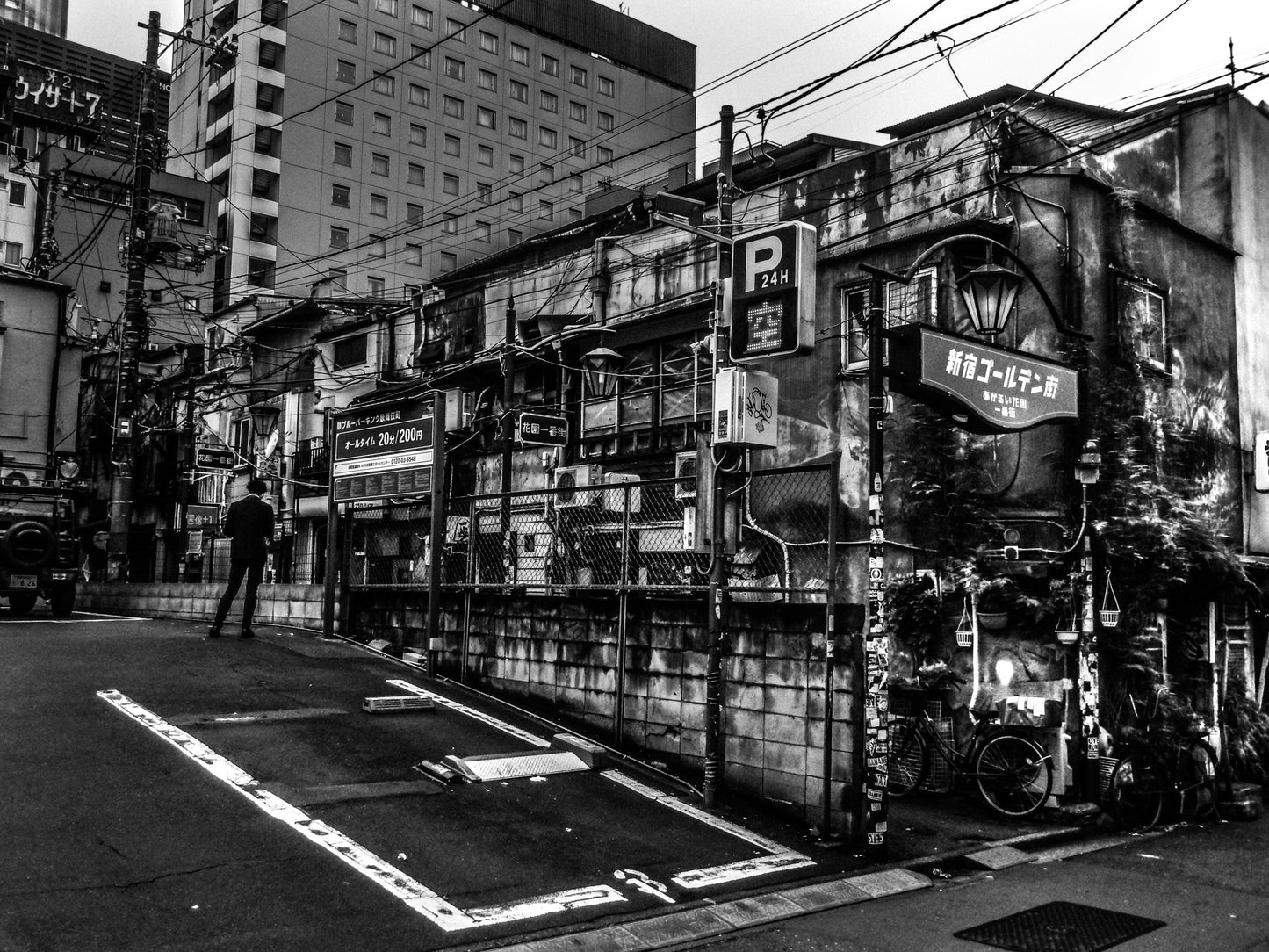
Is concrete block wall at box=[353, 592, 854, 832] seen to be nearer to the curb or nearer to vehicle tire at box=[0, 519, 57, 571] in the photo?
the curb

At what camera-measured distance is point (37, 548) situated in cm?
1869

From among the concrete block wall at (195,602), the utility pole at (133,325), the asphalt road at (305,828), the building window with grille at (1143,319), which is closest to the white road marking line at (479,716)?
the asphalt road at (305,828)

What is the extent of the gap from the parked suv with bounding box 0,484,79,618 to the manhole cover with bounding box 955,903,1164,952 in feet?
57.4

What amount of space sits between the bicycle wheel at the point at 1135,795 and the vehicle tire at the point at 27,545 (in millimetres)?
17777

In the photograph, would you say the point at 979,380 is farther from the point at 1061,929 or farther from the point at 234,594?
the point at 234,594

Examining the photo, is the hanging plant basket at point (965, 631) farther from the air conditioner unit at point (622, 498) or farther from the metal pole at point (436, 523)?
the metal pole at point (436, 523)

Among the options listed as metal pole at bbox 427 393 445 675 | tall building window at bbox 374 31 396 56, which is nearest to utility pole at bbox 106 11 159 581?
metal pole at bbox 427 393 445 675

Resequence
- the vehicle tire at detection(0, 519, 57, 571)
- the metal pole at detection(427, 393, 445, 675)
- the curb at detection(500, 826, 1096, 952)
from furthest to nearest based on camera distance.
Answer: the vehicle tire at detection(0, 519, 57, 571), the metal pole at detection(427, 393, 445, 675), the curb at detection(500, 826, 1096, 952)

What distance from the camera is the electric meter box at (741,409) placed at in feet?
32.6

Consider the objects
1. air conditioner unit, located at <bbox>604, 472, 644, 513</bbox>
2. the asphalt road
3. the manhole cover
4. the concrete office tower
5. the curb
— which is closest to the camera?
the asphalt road

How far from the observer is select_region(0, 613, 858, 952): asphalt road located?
6.51 meters

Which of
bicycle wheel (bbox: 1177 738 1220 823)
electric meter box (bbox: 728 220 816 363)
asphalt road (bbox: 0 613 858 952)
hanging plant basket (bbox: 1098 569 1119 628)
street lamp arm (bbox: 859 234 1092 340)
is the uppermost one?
street lamp arm (bbox: 859 234 1092 340)

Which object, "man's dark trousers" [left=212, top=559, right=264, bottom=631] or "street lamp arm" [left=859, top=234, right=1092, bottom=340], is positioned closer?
"street lamp arm" [left=859, top=234, right=1092, bottom=340]

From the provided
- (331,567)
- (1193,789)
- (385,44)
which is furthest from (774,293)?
(385,44)
